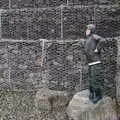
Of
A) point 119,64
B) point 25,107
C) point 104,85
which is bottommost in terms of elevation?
point 25,107

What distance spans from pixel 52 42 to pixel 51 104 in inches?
58.7

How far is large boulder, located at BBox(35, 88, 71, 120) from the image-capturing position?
23.1 ft

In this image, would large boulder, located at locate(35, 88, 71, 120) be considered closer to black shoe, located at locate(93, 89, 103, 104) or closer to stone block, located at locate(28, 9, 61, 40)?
black shoe, located at locate(93, 89, 103, 104)

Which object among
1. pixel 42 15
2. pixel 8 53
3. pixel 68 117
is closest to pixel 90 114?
pixel 68 117

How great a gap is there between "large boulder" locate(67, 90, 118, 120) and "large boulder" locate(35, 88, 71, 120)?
21.9 inches

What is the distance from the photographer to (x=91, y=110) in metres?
6.27

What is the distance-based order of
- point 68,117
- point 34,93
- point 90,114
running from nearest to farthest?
1. point 90,114
2. point 68,117
3. point 34,93

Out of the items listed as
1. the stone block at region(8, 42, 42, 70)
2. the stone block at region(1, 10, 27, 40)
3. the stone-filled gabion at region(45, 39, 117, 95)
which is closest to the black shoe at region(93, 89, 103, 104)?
the stone-filled gabion at region(45, 39, 117, 95)

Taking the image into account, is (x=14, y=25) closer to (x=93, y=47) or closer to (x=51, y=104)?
(x=51, y=104)

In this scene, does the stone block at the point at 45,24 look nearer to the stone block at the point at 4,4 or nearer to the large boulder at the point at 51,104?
the stone block at the point at 4,4

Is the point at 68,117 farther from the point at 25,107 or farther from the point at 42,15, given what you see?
the point at 42,15

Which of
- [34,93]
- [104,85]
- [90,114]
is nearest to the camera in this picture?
[90,114]

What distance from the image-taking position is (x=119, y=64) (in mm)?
6891

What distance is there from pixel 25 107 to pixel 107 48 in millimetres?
2251
